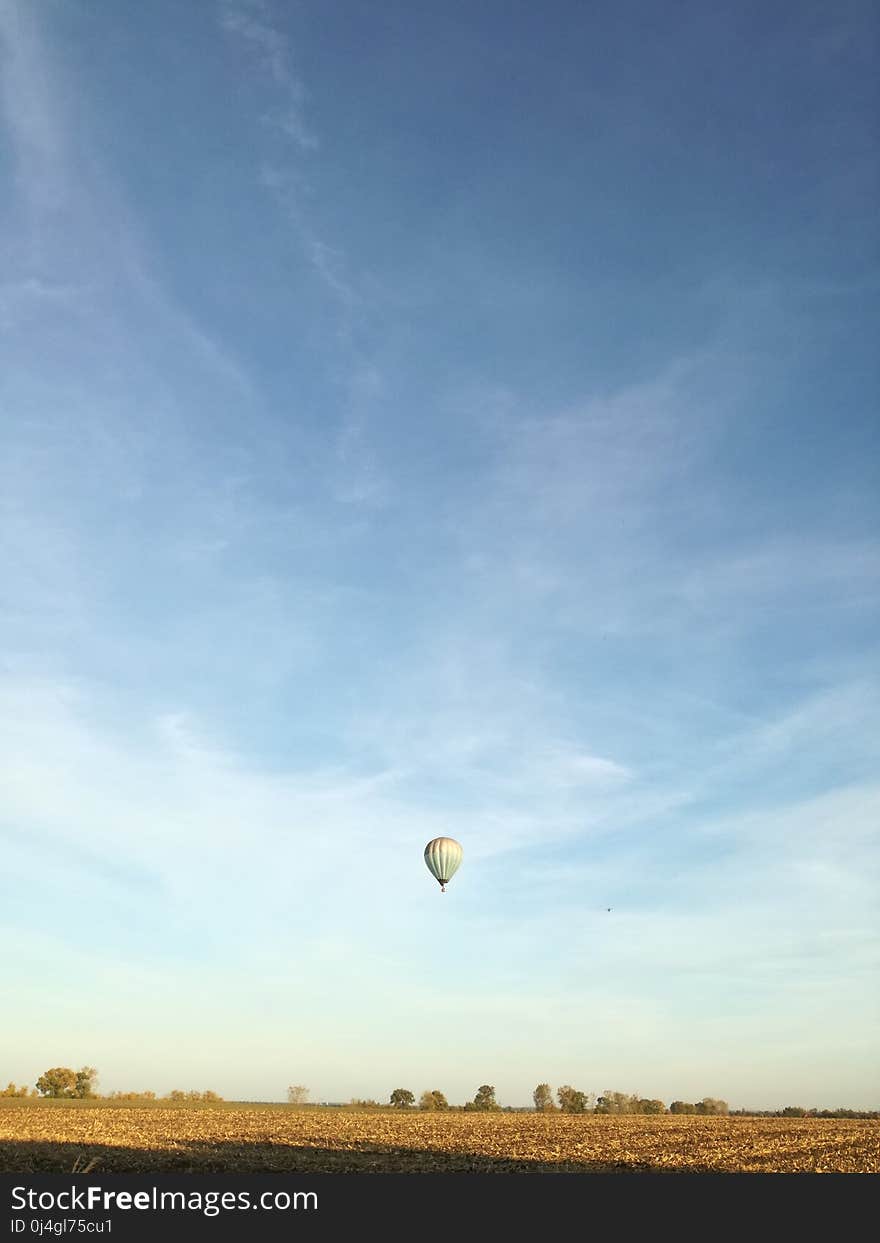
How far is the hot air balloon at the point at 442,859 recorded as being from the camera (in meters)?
65.8

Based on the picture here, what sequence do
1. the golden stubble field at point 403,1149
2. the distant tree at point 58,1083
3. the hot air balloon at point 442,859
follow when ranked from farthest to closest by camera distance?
the distant tree at point 58,1083, the hot air balloon at point 442,859, the golden stubble field at point 403,1149

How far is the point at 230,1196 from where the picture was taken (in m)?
26.2

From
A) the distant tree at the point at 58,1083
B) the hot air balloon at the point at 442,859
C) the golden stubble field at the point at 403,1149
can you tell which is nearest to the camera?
the golden stubble field at the point at 403,1149

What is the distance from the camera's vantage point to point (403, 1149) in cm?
4312

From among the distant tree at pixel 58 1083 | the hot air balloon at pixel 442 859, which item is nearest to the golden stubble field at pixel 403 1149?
the hot air balloon at pixel 442 859

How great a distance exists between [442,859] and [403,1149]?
24128 millimetres

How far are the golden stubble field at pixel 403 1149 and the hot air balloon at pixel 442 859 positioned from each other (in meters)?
16.7

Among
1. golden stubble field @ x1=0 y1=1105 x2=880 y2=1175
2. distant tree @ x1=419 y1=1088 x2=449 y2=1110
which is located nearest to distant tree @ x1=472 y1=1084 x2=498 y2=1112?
distant tree @ x1=419 y1=1088 x2=449 y2=1110

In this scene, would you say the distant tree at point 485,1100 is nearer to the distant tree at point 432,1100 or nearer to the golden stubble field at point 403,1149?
the distant tree at point 432,1100

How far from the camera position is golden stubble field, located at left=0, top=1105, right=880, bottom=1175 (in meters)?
35.3

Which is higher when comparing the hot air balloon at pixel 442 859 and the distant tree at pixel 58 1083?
the hot air balloon at pixel 442 859

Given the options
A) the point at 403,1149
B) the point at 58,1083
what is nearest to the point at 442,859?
the point at 403,1149

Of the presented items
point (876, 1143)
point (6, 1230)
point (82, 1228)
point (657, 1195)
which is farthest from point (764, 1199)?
point (876, 1143)

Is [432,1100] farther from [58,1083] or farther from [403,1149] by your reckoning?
[403,1149]
